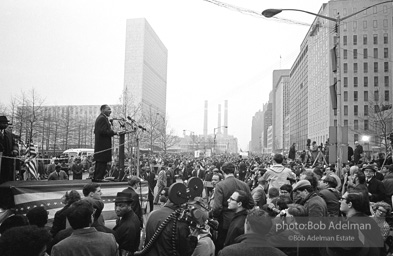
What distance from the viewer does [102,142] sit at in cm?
779

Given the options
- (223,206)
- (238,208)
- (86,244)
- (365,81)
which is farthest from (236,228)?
(365,81)

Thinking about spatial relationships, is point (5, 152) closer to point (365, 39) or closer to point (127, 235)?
point (127, 235)

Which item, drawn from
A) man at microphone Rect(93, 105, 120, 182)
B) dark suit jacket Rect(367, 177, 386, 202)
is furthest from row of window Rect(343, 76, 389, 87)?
man at microphone Rect(93, 105, 120, 182)

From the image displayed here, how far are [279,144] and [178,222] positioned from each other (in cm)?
16310

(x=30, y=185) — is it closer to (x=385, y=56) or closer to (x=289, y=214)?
(x=289, y=214)

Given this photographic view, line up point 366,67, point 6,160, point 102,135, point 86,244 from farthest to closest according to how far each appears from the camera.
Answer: point 366,67 < point 102,135 < point 6,160 < point 86,244

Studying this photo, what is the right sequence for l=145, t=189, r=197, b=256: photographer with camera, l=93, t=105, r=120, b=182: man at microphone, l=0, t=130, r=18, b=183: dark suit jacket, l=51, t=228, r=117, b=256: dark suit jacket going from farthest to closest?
l=93, t=105, r=120, b=182: man at microphone < l=0, t=130, r=18, b=183: dark suit jacket < l=145, t=189, r=197, b=256: photographer with camera < l=51, t=228, r=117, b=256: dark suit jacket

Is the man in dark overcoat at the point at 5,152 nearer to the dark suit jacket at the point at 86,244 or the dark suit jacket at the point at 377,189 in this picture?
the dark suit jacket at the point at 86,244

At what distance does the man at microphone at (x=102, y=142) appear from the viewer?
7.69 metres

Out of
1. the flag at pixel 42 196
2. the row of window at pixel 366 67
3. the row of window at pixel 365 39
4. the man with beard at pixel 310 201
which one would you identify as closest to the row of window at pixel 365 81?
the row of window at pixel 366 67

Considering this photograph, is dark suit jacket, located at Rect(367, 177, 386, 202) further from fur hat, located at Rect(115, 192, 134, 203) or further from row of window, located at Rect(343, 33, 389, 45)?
row of window, located at Rect(343, 33, 389, 45)

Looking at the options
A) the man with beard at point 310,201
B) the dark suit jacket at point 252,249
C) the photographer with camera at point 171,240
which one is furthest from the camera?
the man with beard at point 310,201

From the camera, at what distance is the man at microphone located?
769 centimetres

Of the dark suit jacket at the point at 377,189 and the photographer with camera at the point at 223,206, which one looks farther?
the dark suit jacket at the point at 377,189
